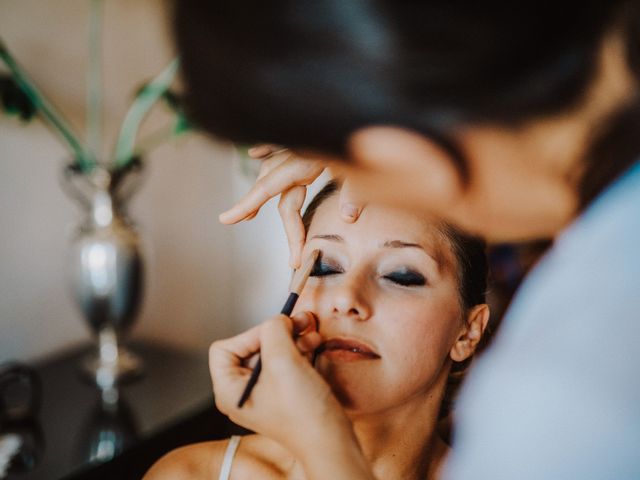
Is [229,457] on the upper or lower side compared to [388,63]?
lower

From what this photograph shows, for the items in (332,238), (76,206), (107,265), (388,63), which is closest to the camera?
(388,63)

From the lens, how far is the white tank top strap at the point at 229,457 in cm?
36

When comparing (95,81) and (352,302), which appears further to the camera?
(95,81)

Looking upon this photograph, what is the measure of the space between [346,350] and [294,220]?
9 cm

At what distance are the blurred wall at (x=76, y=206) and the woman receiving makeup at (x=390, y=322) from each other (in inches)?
6.3

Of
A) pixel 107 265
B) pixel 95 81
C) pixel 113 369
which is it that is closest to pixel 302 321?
pixel 113 369

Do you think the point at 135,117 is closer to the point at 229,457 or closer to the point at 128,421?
the point at 128,421

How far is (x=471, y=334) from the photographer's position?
35 centimetres

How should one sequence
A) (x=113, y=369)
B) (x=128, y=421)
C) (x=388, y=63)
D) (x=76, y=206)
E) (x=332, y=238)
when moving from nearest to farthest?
(x=388, y=63) < (x=332, y=238) < (x=128, y=421) < (x=113, y=369) < (x=76, y=206)

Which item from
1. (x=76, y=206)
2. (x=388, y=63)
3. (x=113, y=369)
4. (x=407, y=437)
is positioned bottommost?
(x=113, y=369)

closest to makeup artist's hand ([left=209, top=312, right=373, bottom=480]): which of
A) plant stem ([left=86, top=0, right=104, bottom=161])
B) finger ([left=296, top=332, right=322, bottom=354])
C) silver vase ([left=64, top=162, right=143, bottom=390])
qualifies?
finger ([left=296, top=332, right=322, bottom=354])

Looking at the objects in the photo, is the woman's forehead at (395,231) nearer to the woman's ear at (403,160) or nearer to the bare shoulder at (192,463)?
the woman's ear at (403,160)

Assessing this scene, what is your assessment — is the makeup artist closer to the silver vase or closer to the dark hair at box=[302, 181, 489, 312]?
the dark hair at box=[302, 181, 489, 312]

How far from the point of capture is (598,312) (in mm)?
263
